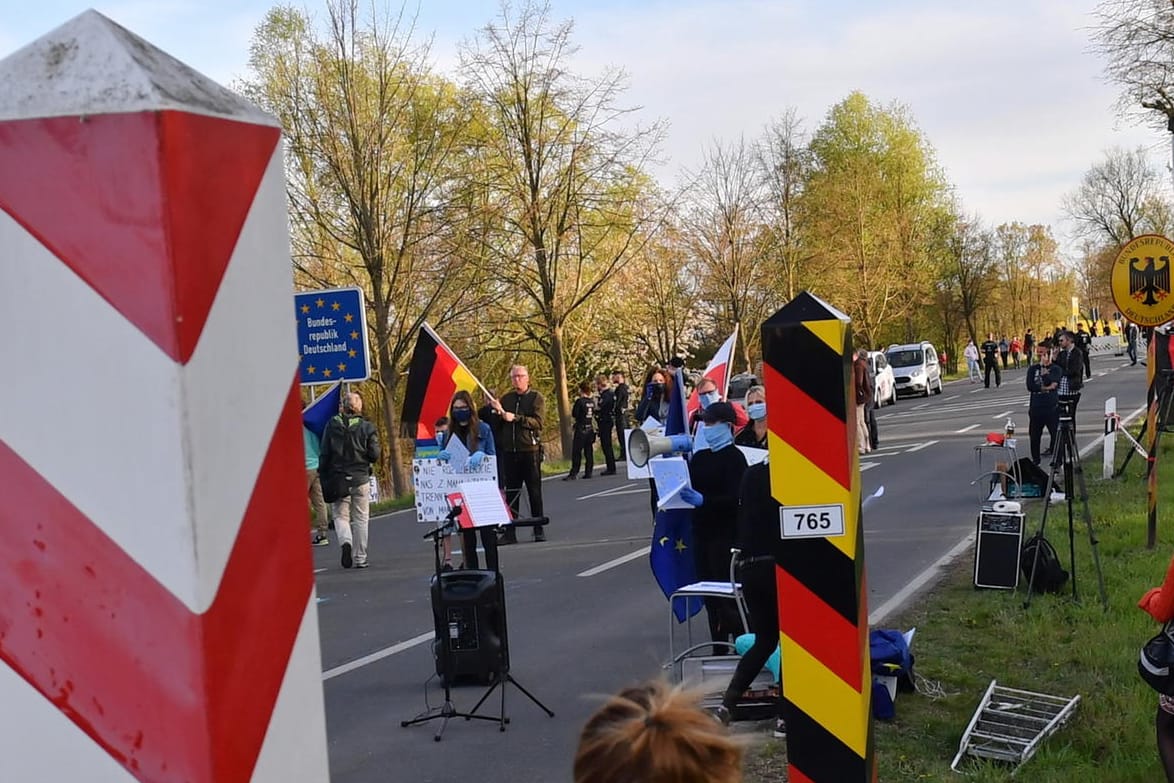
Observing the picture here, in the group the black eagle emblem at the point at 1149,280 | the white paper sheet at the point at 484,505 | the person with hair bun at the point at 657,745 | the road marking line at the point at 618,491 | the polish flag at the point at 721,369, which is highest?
the black eagle emblem at the point at 1149,280

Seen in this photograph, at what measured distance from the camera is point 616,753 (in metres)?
2.06

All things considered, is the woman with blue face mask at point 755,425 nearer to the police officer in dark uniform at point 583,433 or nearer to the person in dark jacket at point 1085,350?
the person in dark jacket at point 1085,350

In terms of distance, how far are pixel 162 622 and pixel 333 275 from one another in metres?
28.1

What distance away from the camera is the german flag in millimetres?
13062

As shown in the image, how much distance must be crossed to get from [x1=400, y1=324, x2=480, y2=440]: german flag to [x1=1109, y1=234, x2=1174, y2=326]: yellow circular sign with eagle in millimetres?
6765

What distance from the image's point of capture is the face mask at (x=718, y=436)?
30.1 ft

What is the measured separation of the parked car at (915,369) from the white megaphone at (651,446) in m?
40.2

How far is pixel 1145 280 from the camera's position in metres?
12.4

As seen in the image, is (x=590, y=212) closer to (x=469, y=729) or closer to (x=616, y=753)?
(x=469, y=729)

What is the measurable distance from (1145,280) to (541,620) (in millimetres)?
7058

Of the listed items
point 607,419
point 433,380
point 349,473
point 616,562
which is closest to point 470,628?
point 433,380

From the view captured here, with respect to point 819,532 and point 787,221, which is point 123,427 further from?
point 787,221

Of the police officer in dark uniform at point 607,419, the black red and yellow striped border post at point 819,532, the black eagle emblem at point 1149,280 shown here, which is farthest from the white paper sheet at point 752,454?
the police officer in dark uniform at point 607,419

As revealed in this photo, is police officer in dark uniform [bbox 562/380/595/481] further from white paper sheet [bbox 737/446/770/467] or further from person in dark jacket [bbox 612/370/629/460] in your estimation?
white paper sheet [bbox 737/446/770/467]
